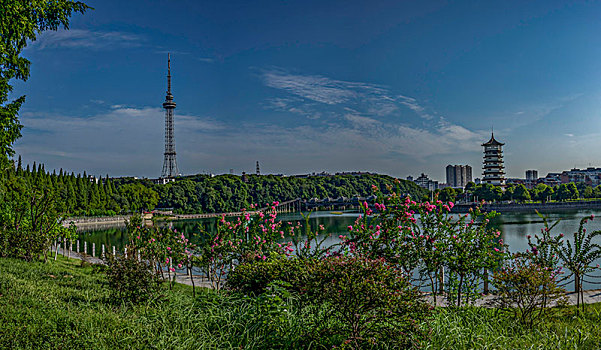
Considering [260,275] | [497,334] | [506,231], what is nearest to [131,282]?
[260,275]

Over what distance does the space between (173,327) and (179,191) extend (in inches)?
3109

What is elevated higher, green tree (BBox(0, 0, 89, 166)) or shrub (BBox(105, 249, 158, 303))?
green tree (BBox(0, 0, 89, 166))

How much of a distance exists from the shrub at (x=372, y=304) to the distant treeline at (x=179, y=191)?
1333cm

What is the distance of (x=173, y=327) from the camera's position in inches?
179

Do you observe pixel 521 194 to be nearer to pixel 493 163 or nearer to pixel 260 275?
pixel 493 163

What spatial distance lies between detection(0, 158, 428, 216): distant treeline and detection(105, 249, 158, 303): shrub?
10.2m

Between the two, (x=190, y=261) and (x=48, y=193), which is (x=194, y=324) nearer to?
(x=190, y=261)

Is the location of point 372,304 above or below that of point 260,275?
above

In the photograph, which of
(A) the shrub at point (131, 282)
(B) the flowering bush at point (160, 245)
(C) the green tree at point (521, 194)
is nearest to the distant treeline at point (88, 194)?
(B) the flowering bush at point (160, 245)

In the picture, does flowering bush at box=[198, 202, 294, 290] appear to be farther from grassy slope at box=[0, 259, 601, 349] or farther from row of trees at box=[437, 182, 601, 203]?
row of trees at box=[437, 182, 601, 203]

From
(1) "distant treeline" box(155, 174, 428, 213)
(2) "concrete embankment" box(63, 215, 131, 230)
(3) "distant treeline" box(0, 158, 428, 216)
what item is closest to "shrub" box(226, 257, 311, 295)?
(3) "distant treeline" box(0, 158, 428, 216)

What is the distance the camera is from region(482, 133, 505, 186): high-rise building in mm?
93562

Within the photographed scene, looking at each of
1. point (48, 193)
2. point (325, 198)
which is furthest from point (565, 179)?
point (48, 193)

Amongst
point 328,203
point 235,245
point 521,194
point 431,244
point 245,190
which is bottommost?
point 328,203
